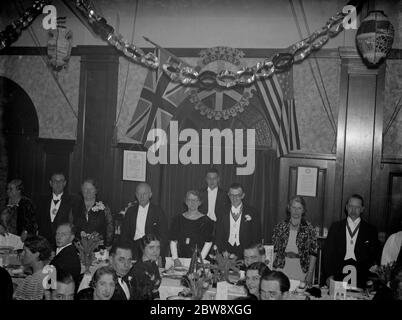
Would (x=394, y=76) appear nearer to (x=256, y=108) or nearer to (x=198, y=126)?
(x=256, y=108)

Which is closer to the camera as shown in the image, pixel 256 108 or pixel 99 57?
pixel 256 108

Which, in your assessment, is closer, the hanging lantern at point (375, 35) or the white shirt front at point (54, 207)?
the hanging lantern at point (375, 35)

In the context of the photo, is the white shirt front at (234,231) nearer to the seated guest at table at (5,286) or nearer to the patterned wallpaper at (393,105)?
the patterned wallpaper at (393,105)

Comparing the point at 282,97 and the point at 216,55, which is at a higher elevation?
the point at 216,55

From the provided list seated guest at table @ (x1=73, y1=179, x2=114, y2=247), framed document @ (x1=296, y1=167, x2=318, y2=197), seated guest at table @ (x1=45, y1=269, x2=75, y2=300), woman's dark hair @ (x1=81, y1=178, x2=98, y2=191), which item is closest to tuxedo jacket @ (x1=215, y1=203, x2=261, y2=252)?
framed document @ (x1=296, y1=167, x2=318, y2=197)

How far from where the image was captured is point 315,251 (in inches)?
158

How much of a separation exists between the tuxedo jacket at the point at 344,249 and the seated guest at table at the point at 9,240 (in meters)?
2.72

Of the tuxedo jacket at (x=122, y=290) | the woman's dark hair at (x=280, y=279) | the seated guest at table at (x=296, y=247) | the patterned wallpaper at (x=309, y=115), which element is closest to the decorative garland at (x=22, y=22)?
the patterned wallpaper at (x=309, y=115)

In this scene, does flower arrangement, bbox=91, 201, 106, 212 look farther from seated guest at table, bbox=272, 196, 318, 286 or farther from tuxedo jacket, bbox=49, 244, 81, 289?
seated guest at table, bbox=272, 196, 318, 286

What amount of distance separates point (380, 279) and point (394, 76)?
203 cm

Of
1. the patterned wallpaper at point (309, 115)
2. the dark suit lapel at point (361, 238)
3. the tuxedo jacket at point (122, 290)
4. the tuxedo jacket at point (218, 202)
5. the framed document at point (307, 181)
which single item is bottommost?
the tuxedo jacket at point (122, 290)

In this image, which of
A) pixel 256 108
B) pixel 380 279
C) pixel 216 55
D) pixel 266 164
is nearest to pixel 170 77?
Answer: pixel 216 55

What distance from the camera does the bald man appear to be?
446 centimetres

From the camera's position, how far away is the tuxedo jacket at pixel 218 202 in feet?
15.0
